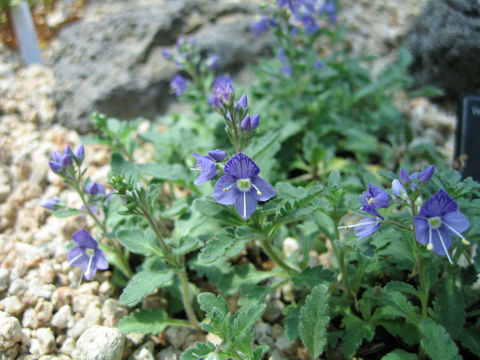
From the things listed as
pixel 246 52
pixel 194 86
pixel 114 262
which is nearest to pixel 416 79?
pixel 246 52

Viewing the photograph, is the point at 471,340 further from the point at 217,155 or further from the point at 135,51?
the point at 135,51

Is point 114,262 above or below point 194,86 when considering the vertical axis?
below

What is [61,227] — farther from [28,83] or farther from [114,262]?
[28,83]

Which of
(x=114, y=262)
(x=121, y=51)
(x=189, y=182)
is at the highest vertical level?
(x=121, y=51)

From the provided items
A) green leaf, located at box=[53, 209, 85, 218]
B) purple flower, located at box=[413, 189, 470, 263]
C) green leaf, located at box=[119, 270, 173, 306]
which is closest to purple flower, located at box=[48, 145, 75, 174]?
green leaf, located at box=[53, 209, 85, 218]

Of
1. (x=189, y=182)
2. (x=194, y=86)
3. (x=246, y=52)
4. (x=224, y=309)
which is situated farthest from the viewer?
(x=246, y=52)

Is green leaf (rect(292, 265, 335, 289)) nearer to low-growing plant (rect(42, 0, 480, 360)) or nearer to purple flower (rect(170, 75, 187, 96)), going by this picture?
low-growing plant (rect(42, 0, 480, 360))

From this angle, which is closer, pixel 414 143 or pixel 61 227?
pixel 61 227
